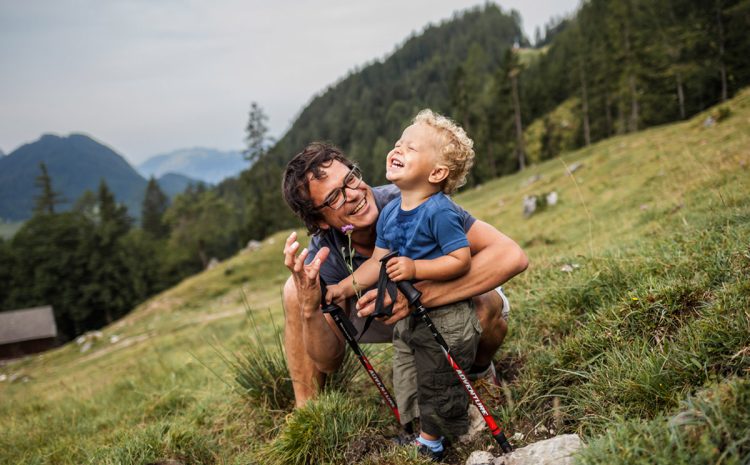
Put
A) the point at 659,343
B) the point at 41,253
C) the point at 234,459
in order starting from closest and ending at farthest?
the point at 659,343, the point at 234,459, the point at 41,253

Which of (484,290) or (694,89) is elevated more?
(694,89)

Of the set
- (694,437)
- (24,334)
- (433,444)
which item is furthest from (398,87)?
(694,437)

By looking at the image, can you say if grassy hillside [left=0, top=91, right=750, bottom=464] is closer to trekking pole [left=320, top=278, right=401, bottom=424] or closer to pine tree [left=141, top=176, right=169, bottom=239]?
trekking pole [left=320, top=278, right=401, bottom=424]

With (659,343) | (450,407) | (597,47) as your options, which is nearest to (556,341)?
(659,343)

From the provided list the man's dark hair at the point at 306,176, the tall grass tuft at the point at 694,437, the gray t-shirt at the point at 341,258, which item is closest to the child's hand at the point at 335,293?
the gray t-shirt at the point at 341,258

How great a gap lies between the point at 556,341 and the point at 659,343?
987mm

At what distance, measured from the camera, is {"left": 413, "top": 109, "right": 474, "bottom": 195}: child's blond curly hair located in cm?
279

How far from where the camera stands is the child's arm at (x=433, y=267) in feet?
8.32

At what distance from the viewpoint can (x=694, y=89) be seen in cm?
4150

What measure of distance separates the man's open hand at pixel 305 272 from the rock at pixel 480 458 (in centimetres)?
142

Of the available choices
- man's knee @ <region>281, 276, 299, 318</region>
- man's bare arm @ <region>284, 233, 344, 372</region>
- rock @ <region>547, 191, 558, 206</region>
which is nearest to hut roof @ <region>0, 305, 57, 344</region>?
rock @ <region>547, 191, 558, 206</region>

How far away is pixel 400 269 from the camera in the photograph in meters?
2.53

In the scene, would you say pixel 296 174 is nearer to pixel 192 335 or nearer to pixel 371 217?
pixel 371 217

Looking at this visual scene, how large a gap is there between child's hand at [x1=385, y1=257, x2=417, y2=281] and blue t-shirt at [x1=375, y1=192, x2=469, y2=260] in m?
0.19
